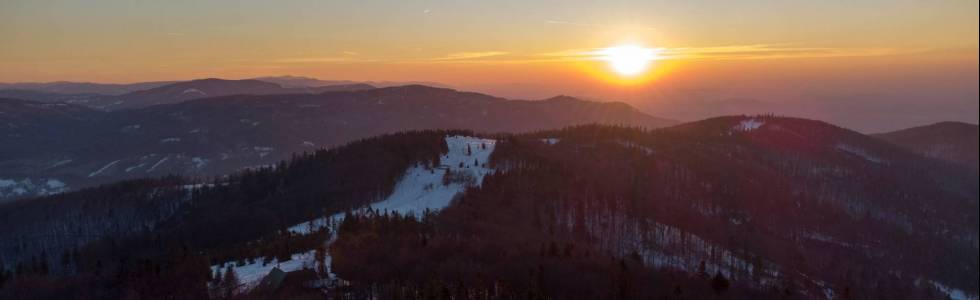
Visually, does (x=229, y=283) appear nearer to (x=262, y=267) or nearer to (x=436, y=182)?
(x=262, y=267)

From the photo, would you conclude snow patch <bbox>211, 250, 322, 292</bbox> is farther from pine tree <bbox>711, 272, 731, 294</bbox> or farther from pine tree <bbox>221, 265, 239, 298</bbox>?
pine tree <bbox>711, 272, 731, 294</bbox>

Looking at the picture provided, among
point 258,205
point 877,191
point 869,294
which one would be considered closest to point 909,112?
point 869,294

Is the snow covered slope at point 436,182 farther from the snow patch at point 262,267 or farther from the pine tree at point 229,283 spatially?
the pine tree at point 229,283

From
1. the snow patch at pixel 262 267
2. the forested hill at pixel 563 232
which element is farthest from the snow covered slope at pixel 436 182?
the snow patch at pixel 262 267

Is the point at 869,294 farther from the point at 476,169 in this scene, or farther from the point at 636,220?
the point at 476,169

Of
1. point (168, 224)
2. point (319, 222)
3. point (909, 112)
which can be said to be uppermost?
point (909, 112)

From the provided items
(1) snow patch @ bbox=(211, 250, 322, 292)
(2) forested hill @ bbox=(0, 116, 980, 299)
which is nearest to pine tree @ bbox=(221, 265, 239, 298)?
(1) snow patch @ bbox=(211, 250, 322, 292)

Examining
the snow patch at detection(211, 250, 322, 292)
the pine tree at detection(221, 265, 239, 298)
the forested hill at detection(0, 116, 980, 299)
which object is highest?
the pine tree at detection(221, 265, 239, 298)

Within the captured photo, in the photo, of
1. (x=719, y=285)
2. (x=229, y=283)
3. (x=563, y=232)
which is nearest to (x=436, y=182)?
(x=563, y=232)

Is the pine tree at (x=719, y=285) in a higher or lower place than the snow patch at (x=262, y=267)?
lower
